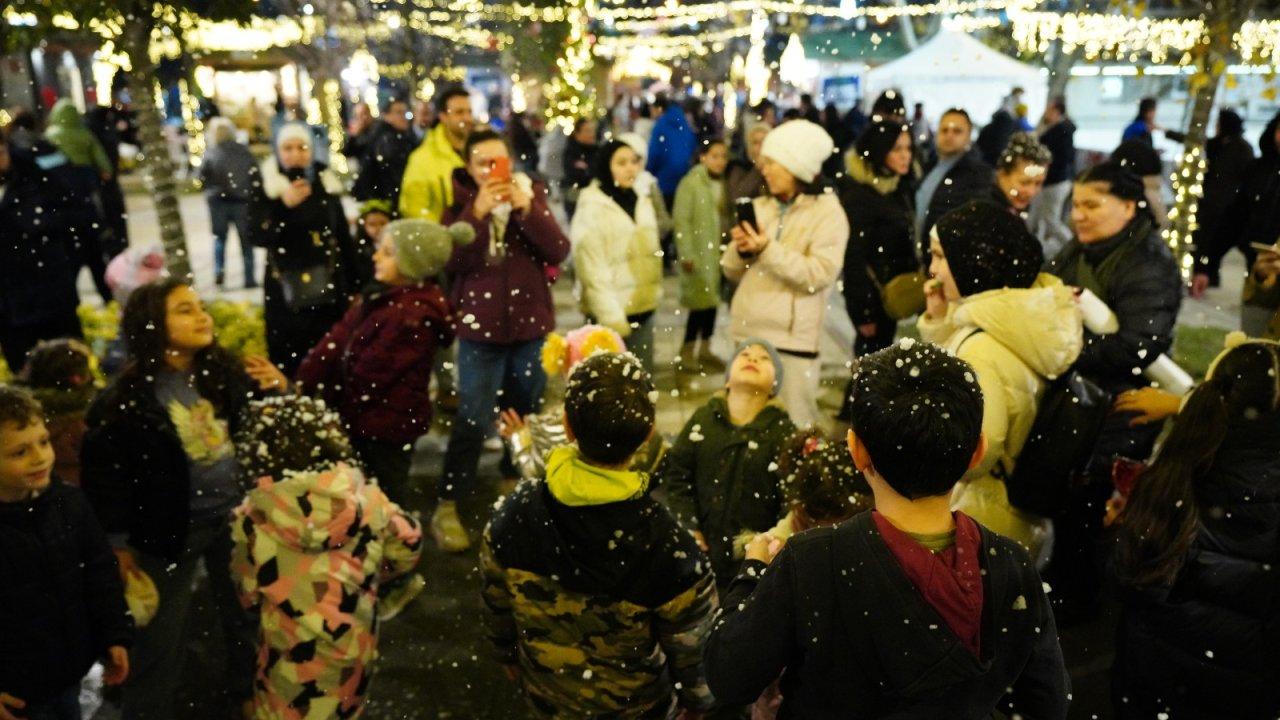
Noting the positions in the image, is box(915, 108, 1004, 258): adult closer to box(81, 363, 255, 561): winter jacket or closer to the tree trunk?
box(81, 363, 255, 561): winter jacket

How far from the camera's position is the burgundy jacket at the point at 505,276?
5.11 metres

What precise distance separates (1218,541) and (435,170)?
4654 mm

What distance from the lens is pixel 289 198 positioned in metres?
5.72

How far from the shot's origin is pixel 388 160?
8.73m

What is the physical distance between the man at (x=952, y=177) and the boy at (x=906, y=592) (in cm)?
525

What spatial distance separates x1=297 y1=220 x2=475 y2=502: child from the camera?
14.5 ft

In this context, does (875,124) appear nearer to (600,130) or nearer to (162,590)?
(162,590)

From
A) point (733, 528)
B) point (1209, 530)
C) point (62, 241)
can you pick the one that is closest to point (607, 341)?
point (733, 528)

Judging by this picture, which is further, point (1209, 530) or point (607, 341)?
point (607, 341)

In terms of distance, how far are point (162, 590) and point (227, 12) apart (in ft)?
13.2

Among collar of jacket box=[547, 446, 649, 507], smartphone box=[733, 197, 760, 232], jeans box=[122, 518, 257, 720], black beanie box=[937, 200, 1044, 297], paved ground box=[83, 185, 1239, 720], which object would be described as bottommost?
paved ground box=[83, 185, 1239, 720]

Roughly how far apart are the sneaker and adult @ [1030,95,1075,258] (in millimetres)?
8283

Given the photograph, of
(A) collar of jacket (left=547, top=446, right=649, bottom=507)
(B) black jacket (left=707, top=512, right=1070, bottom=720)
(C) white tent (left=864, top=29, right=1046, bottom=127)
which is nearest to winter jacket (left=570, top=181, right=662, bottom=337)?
(A) collar of jacket (left=547, top=446, right=649, bottom=507)

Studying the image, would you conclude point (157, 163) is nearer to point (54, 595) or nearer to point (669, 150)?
point (54, 595)
